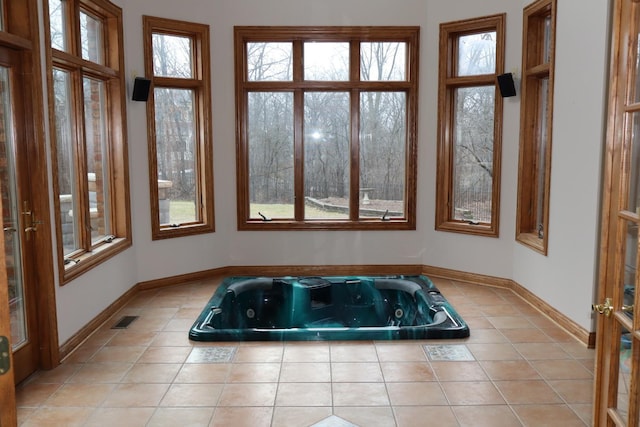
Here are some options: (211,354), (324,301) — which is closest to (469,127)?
(324,301)

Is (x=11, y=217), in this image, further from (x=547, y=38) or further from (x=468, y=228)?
(x=547, y=38)

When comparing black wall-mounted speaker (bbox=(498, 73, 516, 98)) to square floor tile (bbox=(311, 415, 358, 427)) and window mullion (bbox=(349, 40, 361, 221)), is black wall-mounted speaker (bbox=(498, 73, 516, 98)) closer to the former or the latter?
window mullion (bbox=(349, 40, 361, 221))

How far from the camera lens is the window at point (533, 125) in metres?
4.70

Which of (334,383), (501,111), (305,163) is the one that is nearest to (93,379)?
(334,383)

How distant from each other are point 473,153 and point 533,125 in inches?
27.2

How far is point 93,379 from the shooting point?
3.30 meters

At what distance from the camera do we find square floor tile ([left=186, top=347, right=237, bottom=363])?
11.7 ft

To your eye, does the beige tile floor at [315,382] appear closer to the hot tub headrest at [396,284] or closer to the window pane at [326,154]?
the hot tub headrest at [396,284]

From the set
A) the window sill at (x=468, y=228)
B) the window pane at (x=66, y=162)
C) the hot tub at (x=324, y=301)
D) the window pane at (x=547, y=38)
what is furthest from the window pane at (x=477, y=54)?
the window pane at (x=66, y=162)

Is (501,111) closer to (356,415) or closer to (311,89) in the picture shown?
(311,89)

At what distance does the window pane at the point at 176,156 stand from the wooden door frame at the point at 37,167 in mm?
1923

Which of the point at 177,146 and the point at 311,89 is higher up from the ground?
the point at 311,89

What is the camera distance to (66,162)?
3.99 meters

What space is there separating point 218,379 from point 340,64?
11.7ft
